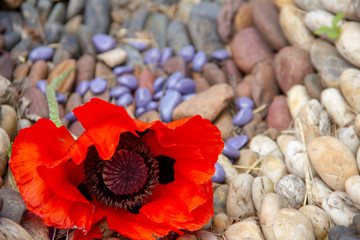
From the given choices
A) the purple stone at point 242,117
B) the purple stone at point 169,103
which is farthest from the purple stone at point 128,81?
the purple stone at point 242,117

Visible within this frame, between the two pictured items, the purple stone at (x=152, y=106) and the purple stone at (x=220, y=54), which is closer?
the purple stone at (x=152, y=106)

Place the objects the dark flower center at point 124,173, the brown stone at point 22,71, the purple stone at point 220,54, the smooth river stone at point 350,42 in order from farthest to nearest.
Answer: the purple stone at point 220,54
the brown stone at point 22,71
the smooth river stone at point 350,42
the dark flower center at point 124,173

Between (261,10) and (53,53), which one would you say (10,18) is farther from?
(261,10)

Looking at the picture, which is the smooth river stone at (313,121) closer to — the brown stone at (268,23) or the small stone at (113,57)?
the brown stone at (268,23)

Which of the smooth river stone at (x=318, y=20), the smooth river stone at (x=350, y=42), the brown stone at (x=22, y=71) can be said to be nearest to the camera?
the smooth river stone at (x=350, y=42)

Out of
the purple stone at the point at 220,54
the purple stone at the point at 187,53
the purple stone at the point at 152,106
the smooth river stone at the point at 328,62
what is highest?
the smooth river stone at the point at 328,62

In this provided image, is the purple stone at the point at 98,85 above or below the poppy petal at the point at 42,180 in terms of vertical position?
below

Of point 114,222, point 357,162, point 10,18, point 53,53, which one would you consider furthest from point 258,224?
point 10,18
